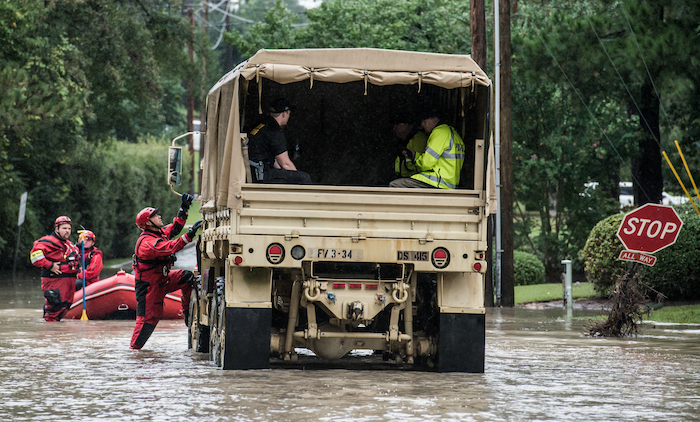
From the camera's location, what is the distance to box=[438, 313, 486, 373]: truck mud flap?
1016cm

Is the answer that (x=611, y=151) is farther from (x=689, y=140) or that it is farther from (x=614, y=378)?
(x=614, y=378)

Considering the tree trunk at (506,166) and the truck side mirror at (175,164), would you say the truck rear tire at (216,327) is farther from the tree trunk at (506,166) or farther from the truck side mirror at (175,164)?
the tree trunk at (506,166)

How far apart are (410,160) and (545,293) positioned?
40.2 feet

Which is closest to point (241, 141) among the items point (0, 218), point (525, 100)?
point (525, 100)

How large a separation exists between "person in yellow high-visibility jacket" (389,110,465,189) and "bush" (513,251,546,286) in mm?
15246

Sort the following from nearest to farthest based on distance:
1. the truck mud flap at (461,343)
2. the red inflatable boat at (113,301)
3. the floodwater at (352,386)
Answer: the floodwater at (352,386), the truck mud flap at (461,343), the red inflatable boat at (113,301)

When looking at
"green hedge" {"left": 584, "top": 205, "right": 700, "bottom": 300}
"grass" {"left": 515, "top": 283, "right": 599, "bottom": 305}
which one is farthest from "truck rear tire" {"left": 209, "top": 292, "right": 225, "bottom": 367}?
"grass" {"left": 515, "top": 283, "right": 599, "bottom": 305}

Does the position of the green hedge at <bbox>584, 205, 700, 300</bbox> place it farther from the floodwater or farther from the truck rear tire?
the truck rear tire

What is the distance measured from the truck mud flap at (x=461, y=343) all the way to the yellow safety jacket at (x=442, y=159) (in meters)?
1.32

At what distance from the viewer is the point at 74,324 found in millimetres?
16484

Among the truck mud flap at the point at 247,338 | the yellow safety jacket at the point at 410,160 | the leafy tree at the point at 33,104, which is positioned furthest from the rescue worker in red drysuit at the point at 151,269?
the leafy tree at the point at 33,104

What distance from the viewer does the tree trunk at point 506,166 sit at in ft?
69.4

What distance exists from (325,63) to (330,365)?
10.1ft

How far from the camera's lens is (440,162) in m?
10.7
